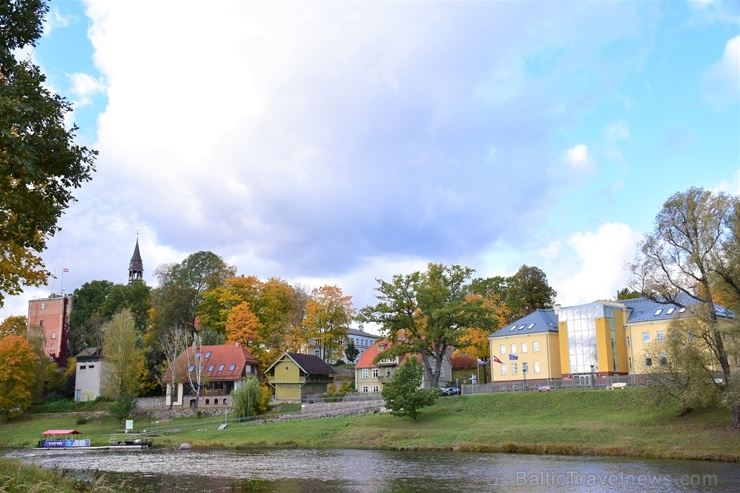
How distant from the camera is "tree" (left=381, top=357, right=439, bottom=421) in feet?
167

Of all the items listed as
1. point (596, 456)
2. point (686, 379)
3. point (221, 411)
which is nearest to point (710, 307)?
point (686, 379)

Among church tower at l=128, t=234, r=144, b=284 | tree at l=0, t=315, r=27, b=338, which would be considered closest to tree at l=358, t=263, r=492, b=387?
tree at l=0, t=315, r=27, b=338

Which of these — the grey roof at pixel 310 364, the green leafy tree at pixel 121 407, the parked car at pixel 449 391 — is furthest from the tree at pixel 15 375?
the parked car at pixel 449 391

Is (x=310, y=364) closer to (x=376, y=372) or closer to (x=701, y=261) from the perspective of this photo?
(x=376, y=372)

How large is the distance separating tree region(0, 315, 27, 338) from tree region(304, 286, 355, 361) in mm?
37766

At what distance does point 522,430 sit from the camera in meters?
42.6

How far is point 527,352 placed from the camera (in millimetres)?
66875

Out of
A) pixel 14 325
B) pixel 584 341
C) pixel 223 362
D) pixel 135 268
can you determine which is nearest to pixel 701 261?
pixel 584 341

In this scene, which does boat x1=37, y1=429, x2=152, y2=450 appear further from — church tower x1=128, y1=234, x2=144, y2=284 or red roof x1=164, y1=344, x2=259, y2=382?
church tower x1=128, y1=234, x2=144, y2=284

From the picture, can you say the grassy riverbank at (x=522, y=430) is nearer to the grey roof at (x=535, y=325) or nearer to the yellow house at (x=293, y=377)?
the yellow house at (x=293, y=377)

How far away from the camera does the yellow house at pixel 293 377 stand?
7419 cm

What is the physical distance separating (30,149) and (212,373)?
6272 centimetres

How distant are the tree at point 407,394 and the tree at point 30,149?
1441 inches

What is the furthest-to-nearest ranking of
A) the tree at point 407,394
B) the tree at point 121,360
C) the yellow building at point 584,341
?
the tree at point 121,360 < the yellow building at point 584,341 < the tree at point 407,394
